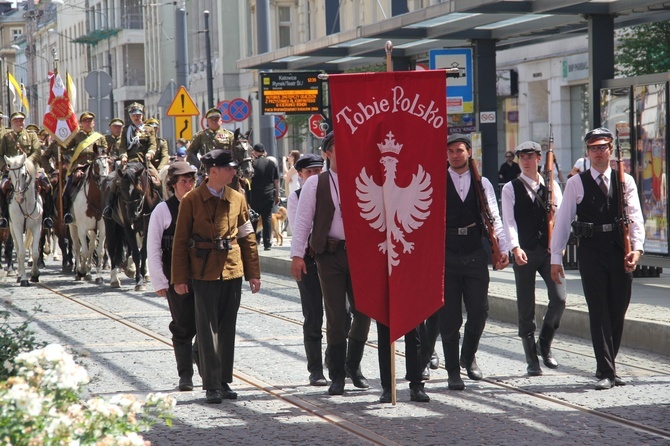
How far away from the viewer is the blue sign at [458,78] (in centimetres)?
1892

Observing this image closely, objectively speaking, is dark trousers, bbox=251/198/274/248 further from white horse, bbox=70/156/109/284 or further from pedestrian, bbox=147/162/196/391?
pedestrian, bbox=147/162/196/391

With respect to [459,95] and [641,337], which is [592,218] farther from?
[459,95]

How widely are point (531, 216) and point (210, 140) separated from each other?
32.2ft

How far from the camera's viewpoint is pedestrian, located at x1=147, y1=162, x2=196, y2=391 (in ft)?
32.6

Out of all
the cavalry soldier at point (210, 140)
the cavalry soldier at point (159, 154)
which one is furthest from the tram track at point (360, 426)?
the cavalry soldier at point (159, 154)

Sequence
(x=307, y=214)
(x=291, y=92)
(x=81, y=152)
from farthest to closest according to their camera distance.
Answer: (x=291, y=92)
(x=81, y=152)
(x=307, y=214)

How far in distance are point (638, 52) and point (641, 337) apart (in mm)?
14967

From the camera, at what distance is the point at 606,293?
10156 mm

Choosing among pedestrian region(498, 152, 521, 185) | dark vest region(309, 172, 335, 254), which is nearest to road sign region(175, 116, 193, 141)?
pedestrian region(498, 152, 521, 185)

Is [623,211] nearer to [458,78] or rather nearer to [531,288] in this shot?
[531,288]

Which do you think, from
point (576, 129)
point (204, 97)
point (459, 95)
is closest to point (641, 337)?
point (459, 95)

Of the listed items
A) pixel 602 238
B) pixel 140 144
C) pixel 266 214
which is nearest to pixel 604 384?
pixel 602 238

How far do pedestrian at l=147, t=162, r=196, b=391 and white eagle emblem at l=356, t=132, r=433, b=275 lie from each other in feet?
4.76

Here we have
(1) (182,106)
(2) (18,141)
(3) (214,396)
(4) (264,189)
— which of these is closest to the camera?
(3) (214,396)
